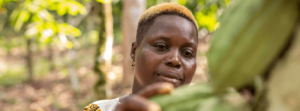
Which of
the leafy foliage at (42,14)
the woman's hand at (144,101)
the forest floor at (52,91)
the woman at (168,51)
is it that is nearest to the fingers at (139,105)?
the woman's hand at (144,101)

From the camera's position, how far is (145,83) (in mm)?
948

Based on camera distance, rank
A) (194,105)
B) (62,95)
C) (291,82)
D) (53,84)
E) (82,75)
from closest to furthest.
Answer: (291,82)
(194,105)
(62,95)
(53,84)
(82,75)

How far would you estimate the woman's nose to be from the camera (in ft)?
2.85

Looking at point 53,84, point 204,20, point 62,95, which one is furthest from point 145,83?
point 53,84

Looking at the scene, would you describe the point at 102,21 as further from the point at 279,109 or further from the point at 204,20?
the point at 279,109

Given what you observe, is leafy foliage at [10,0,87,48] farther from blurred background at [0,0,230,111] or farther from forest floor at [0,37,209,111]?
forest floor at [0,37,209,111]

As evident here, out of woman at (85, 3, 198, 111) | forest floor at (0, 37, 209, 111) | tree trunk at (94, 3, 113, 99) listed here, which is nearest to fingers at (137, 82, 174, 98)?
woman at (85, 3, 198, 111)

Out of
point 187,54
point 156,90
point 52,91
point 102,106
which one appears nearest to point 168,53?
point 187,54

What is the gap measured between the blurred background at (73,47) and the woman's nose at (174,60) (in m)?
0.12

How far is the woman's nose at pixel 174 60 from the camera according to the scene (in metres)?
0.87

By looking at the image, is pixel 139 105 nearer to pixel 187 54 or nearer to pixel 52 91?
pixel 187 54

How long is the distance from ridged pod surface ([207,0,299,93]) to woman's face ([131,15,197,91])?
47cm

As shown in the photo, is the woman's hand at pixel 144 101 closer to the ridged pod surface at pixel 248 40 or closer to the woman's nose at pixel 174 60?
the ridged pod surface at pixel 248 40

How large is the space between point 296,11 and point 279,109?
6.1 inches
